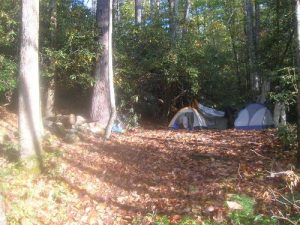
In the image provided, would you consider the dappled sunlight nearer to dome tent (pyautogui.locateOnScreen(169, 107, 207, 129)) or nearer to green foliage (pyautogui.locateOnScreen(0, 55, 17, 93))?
green foliage (pyautogui.locateOnScreen(0, 55, 17, 93))

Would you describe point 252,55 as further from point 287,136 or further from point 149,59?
point 287,136

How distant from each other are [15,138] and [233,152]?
5204 millimetres

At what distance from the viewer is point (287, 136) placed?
8859mm

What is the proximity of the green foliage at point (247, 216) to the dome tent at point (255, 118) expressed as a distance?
27.2ft

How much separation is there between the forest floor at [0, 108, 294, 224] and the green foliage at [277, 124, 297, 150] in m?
0.21

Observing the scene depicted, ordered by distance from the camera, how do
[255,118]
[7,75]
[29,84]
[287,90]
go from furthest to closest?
[255,118], [287,90], [7,75], [29,84]

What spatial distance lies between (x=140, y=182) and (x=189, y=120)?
24.7ft

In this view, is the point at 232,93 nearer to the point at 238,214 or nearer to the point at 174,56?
the point at 174,56

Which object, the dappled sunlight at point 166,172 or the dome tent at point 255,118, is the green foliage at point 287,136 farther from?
the dome tent at point 255,118

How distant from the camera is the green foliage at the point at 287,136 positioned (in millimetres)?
8688

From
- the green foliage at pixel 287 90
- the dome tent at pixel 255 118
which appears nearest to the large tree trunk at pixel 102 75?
the dome tent at pixel 255 118

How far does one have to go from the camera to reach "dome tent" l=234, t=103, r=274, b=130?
13.7 m

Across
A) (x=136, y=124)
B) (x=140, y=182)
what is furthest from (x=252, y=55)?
(x=140, y=182)

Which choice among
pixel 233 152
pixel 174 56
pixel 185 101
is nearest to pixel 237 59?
pixel 185 101
